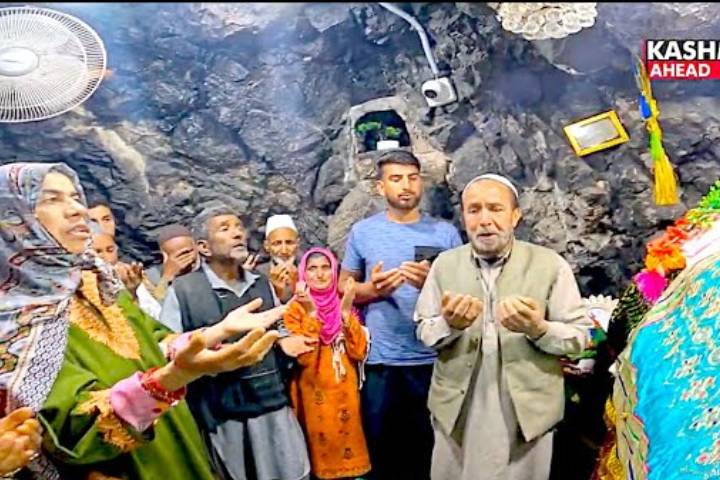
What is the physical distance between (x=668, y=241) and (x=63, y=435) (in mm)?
1318

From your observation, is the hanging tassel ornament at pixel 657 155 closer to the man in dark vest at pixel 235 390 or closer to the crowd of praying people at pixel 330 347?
the crowd of praying people at pixel 330 347

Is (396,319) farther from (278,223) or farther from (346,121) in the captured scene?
(346,121)

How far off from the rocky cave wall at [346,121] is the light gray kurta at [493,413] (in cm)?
31

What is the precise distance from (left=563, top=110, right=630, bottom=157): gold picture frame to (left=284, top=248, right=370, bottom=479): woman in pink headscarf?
0.74 metres

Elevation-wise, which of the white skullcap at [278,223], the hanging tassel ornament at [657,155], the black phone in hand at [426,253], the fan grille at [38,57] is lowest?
the black phone in hand at [426,253]

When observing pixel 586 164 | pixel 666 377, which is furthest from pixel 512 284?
pixel 666 377

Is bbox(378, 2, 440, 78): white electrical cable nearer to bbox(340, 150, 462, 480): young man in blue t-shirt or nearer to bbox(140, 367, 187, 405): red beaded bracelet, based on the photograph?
bbox(340, 150, 462, 480): young man in blue t-shirt

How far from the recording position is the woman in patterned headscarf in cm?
130

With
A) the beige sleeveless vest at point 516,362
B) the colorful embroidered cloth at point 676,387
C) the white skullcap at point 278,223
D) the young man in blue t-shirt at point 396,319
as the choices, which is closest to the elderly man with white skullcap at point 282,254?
the white skullcap at point 278,223

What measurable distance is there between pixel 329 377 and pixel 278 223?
0.43 meters

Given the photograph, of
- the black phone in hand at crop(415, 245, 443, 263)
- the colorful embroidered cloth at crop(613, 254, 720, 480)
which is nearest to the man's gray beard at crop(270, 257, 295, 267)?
the black phone in hand at crop(415, 245, 443, 263)

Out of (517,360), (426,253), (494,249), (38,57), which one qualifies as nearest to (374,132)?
(426,253)

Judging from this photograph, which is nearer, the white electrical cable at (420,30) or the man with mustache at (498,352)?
the man with mustache at (498,352)

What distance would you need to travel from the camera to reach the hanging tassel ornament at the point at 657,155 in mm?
2086
